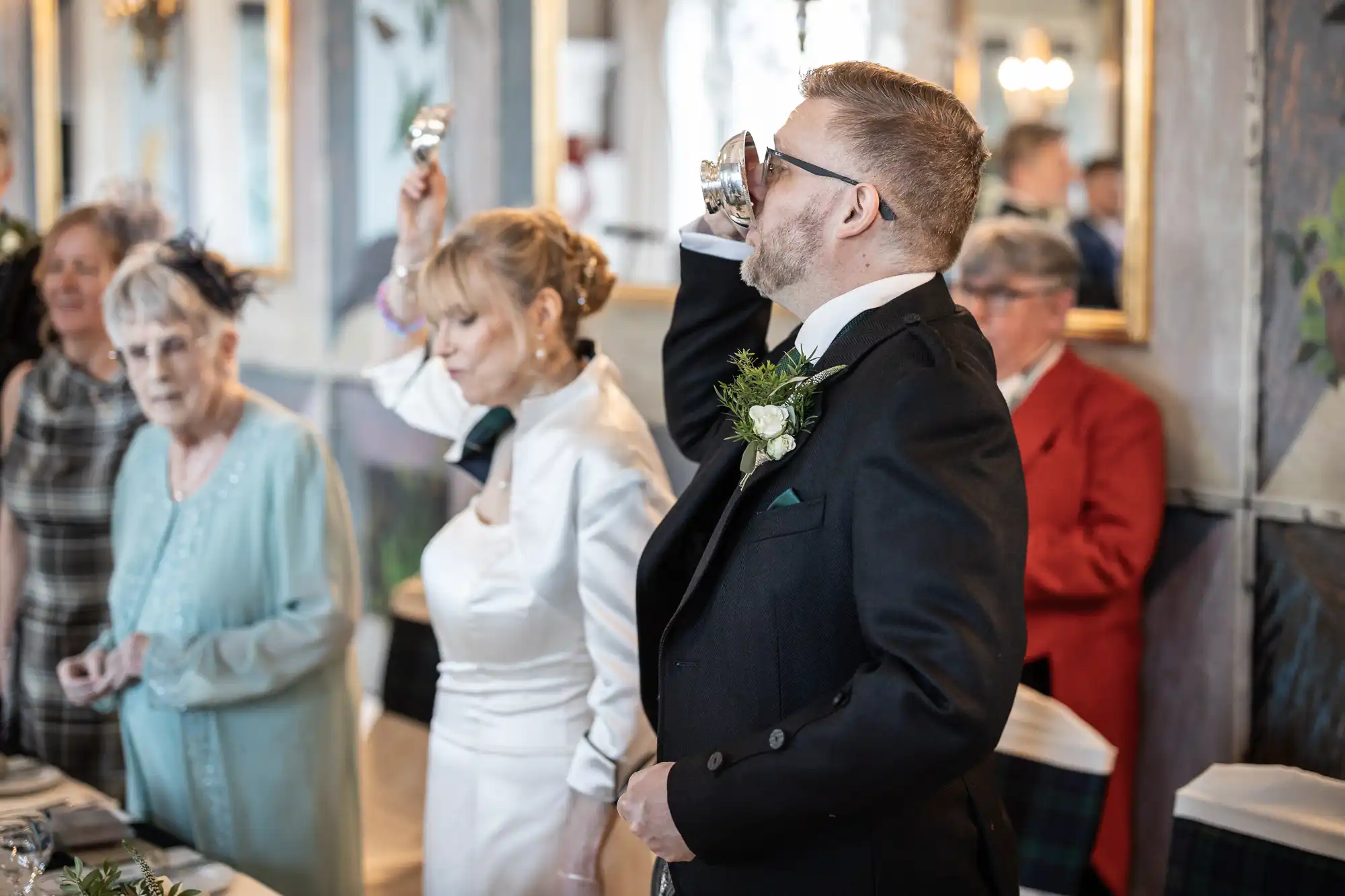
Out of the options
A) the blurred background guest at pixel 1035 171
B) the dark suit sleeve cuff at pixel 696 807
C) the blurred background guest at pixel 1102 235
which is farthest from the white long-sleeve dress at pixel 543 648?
the blurred background guest at pixel 1035 171

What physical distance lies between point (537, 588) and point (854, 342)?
996mm

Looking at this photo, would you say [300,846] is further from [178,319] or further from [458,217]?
[458,217]

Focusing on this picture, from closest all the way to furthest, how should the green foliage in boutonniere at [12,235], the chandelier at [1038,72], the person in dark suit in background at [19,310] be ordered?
the chandelier at [1038,72]
the person in dark suit in background at [19,310]
the green foliage in boutonniere at [12,235]

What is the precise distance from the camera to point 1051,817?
A: 260 centimetres

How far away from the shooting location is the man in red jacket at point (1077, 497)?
3.04 metres

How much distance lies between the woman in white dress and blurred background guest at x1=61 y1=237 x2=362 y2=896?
31 cm

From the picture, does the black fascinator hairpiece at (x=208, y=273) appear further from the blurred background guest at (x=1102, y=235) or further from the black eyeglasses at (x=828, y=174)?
the blurred background guest at (x=1102, y=235)

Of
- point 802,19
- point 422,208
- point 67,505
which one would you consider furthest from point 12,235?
point 802,19

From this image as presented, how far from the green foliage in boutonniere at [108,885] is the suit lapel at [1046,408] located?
77.3 inches

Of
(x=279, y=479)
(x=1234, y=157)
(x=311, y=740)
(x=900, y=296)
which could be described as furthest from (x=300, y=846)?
(x=1234, y=157)

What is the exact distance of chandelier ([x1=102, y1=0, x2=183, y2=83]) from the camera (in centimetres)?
660

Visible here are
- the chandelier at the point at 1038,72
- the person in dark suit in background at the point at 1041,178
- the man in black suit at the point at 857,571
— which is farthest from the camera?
the chandelier at the point at 1038,72

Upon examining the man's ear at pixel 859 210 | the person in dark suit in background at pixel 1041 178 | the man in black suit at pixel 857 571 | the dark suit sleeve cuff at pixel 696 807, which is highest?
the person in dark suit in background at pixel 1041 178

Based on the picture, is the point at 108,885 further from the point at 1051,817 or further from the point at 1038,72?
the point at 1038,72
